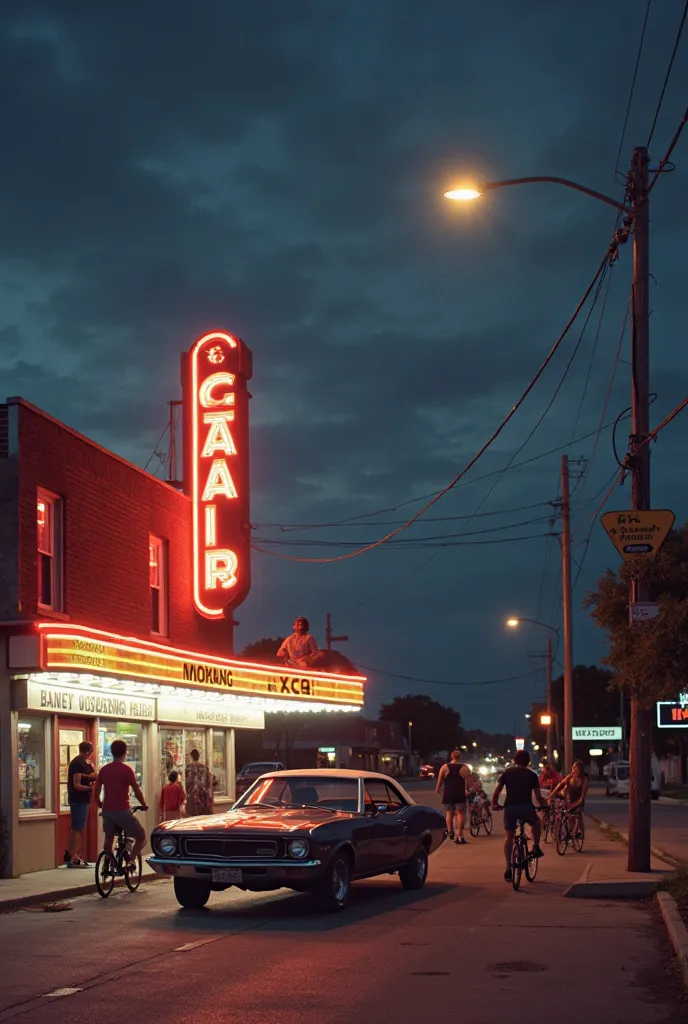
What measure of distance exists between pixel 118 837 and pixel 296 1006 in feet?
27.8

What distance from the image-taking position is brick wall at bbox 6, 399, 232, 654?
2020 centimetres

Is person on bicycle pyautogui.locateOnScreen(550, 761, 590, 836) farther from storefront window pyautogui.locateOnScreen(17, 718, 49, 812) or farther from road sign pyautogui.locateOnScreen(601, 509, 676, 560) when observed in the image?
storefront window pyautogui.locateOnScreen(17, 718, 49, 812)

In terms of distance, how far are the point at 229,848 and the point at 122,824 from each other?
348 cm

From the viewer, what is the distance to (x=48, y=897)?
16562 mm

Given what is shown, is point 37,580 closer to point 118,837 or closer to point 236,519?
point 118,837

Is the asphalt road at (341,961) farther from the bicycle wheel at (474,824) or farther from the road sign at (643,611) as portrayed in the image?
the bicycle wheel at (474,824)

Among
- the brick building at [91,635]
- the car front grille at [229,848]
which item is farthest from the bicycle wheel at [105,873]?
the car front grille at [229,848]

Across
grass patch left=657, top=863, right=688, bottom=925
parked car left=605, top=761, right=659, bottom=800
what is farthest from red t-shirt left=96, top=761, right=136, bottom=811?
parked car left=605, top=761, right=659, bottom=800

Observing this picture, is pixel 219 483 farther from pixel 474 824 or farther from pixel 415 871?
pixel 415 871

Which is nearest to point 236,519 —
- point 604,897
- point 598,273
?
point 598,273

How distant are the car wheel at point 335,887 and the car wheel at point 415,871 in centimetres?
226

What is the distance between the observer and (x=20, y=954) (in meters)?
11.8

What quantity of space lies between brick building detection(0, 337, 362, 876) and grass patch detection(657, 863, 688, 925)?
27.9 ft

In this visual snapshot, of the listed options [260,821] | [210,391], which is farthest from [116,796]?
[210,391]
